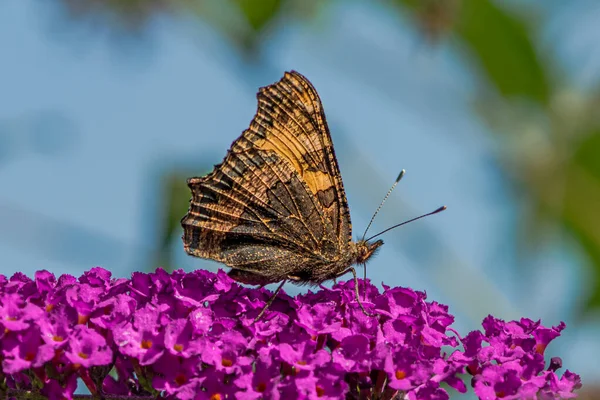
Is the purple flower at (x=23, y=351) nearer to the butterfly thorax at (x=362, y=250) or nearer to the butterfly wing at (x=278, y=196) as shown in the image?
the butterfly wing at (x=278, y=196)

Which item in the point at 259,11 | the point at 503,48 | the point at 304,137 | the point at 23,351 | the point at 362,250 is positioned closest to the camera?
the point at 23,351

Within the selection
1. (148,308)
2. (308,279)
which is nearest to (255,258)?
(308,279)

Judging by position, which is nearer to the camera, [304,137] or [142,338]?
[142,338]

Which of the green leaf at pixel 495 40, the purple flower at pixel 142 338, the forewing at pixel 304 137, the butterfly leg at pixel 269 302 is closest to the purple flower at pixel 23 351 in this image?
the purple flower at pixel 142 338

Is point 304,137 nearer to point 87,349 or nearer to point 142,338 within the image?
point 142,338

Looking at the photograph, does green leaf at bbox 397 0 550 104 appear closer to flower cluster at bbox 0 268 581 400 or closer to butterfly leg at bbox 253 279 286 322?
flower cluster at bbox 0 268 581 400

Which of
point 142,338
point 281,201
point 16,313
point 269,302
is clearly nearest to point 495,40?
point 281,201

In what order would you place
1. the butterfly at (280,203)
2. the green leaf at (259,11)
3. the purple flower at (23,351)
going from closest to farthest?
1. the purple flower at (23,351)
2. the green leaf at (259,11)
3. the butterfly at (280,203)
